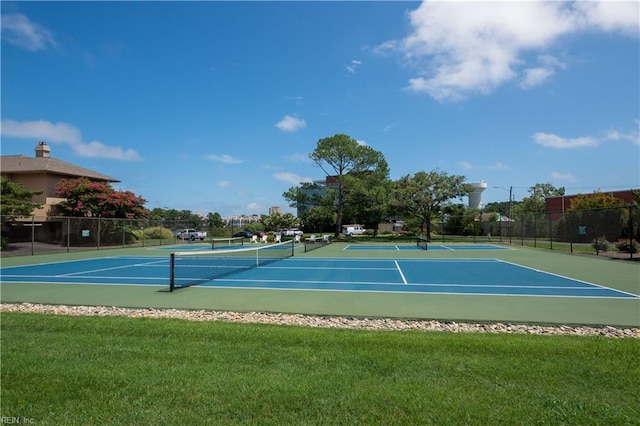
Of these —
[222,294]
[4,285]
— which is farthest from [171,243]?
[222,294]

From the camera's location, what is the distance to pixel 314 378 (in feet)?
13.4

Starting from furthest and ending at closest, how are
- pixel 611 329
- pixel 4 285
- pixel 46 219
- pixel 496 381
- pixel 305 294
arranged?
pixel 46 219 → pixel 4 285 → pixel 305 294 → pixel 611 329 → pixel 496 381

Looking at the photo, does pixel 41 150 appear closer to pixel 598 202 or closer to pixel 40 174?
pixel 40 174

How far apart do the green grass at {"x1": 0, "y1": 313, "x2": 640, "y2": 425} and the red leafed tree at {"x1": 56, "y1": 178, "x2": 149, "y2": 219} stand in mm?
29634

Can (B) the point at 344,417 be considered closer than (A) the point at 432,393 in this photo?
Yes

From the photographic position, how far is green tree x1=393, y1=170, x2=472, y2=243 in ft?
135

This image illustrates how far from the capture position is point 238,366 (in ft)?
14.6

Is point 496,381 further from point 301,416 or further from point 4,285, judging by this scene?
point 4,285

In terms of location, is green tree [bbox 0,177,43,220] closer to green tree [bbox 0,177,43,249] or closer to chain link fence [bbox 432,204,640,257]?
green tree [bbox 0,177,43,249]

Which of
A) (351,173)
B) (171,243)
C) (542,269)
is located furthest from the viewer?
(351,173)

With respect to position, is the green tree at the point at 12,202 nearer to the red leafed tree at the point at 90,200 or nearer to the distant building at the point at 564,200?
the red leafed tree at the point at 90,200

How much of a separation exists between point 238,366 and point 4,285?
1134 cm

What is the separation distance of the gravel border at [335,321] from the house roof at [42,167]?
1171 inches

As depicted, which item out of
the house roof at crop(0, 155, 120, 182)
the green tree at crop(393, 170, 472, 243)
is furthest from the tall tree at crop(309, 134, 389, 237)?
the house roof at crop(0, 155, 120, 182)
